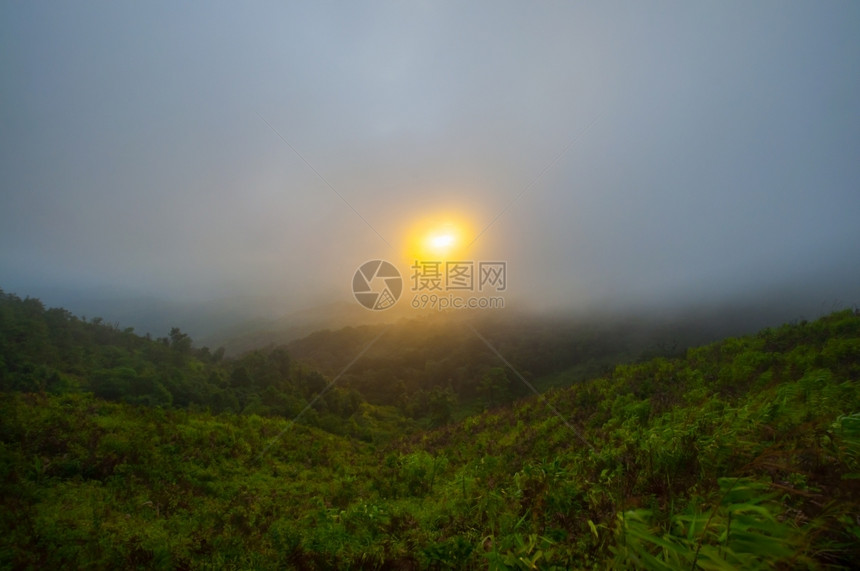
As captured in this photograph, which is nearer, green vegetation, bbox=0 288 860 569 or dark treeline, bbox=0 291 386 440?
green vegetation, bbox=0 288 860 569

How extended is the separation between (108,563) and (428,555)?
3160 mm

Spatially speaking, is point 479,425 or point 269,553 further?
point 479,425

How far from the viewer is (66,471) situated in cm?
591

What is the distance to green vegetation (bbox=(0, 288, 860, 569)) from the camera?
6.18 feet

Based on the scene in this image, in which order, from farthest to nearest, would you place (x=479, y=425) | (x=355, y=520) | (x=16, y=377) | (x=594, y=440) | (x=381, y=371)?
(x=381, y=371) → (x=16, y=377) → (x=479, y=425) → (x=594, y=440) → (x=355, y=520)

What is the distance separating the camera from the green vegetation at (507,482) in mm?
1884

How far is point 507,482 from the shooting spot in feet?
19.1

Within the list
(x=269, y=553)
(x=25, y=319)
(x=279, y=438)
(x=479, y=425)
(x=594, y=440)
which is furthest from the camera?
(x=25, y=319)

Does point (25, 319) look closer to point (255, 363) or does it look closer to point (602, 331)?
point (255, 363)

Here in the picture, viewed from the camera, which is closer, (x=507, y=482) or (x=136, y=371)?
(x=507, y=482)

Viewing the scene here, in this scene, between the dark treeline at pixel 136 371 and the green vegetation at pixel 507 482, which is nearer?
the green vegetation at pixel 507 482

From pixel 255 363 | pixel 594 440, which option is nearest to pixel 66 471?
pixel 594 440

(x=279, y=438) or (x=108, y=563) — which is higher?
(x=108, y=563)

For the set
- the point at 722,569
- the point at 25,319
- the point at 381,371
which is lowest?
the point at 381,371
